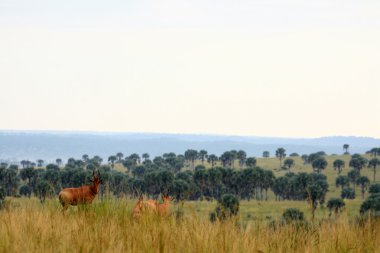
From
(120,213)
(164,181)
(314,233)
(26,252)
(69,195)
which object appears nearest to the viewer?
(26,252)

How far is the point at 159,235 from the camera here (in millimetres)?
7344

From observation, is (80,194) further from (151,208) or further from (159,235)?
(159,235)

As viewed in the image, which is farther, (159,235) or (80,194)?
(80,194)

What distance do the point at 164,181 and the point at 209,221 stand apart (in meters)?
186

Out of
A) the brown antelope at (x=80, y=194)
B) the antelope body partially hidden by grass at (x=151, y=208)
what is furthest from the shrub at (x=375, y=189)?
the antelope body partially hidden by grass at (x=151, y=208)

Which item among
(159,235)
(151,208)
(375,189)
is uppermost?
(151,208)

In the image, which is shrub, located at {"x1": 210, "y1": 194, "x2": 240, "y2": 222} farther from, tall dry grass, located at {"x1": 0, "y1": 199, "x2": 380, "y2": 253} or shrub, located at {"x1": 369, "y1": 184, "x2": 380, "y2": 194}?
shrub, located at {"x1": 369, "y1": 184, "x2": 380, "y2": 194}

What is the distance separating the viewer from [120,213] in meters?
9.70

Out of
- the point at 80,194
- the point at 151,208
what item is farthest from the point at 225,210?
the point at 80,194

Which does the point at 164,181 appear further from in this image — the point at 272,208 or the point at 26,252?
the point at 26,252

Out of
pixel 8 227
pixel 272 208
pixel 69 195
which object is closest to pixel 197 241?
pixel 8 227

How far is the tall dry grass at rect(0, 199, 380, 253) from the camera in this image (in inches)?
272

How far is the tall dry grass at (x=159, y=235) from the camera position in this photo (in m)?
6.91

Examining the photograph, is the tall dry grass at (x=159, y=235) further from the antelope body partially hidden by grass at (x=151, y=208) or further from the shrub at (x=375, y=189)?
the shrub at (x=375, y=189)
